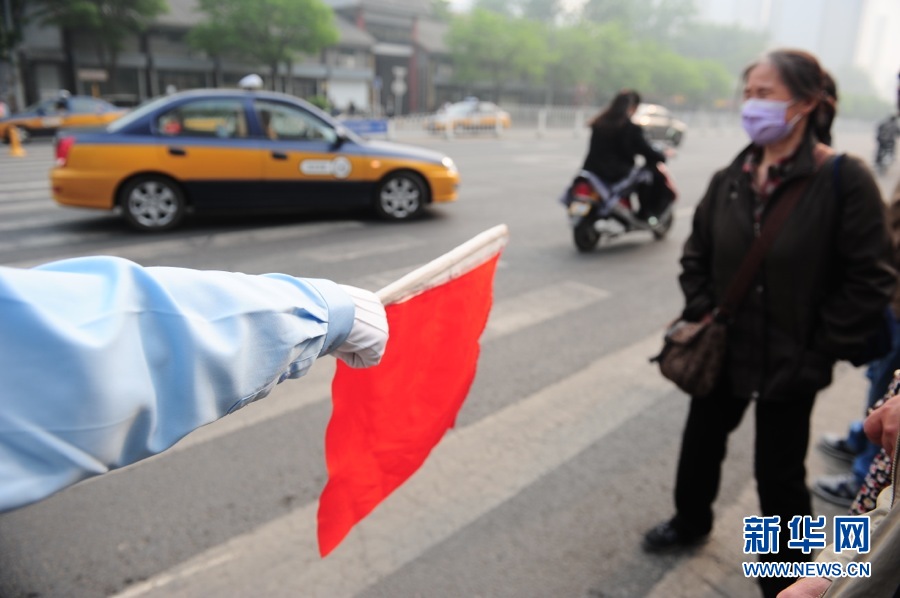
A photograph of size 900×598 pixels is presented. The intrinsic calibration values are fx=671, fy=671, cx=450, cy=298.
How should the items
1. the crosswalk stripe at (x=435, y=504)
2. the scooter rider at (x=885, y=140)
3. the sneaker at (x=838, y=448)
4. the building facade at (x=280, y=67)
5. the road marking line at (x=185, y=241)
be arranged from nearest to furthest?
the crosswalk stripe at (x=435, y=504), the sneaker at (x=838, y=448), the road marking line at (x=185, y=241), the scooter rider at (x=885, y=140), the building facade at (x=280, y=67)

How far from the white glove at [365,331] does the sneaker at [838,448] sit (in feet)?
9.95

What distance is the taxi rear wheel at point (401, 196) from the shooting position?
8.86 metres

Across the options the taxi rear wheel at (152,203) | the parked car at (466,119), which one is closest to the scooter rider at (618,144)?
the taxi rear wheel at (152,203)

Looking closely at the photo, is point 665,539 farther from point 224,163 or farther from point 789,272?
point 224,163

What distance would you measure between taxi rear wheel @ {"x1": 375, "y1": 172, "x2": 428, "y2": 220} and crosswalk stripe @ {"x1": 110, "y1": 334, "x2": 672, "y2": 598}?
5167mm

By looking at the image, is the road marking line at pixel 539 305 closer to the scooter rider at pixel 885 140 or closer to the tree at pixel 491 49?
the scooter rider at pixel 885 140

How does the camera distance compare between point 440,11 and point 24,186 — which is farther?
point 440,11

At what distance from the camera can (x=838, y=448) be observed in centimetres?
345

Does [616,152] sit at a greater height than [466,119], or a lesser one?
lesser

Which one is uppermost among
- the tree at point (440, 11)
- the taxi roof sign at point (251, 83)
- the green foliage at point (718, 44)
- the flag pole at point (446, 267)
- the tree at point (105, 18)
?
the green foliage at point (718, 44)

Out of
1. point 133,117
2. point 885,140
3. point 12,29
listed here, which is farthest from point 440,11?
point 133,117

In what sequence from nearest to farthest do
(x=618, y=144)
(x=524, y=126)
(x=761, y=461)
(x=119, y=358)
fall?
(x=119, y=358) → (x=761, y=461) → (x=618, y=144) → (x=524, y=126)

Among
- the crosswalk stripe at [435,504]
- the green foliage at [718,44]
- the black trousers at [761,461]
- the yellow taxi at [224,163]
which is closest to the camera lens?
the black trousers at [761,461]

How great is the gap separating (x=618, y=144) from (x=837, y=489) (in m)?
4.97
